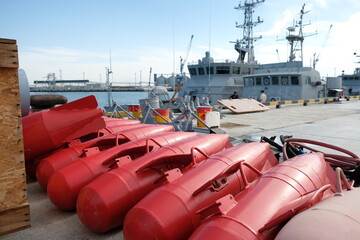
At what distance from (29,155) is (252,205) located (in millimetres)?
3508

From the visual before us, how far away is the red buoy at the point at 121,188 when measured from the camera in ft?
9.13

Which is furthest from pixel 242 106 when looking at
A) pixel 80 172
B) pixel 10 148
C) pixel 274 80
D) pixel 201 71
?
Result: pixel 201 71

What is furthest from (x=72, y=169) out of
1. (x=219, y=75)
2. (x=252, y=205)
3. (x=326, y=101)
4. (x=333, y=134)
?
(x=219, y=75)

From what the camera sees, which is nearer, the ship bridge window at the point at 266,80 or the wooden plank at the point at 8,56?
the wooden plank at the point at 8,56

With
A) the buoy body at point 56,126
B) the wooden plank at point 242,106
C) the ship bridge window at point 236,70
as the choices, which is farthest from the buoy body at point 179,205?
the ship bridge window at point 236,70

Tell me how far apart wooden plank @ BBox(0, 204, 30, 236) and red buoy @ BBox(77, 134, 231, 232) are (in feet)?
1.69

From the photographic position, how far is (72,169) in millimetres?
3438

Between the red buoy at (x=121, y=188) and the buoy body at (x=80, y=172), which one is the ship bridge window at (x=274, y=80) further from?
the red buoy at (x=121, y=188)

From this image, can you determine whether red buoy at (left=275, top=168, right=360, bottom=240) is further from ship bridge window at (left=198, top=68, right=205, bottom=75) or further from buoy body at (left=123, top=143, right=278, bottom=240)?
ship bridge window at (left=198, top=68, right=205, bottom=75)

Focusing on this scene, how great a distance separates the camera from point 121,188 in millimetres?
2877

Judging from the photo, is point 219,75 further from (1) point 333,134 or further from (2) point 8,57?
(2) point 8,57

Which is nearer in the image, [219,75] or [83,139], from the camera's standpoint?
[83,139]

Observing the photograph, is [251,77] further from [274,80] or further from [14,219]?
[14,219]

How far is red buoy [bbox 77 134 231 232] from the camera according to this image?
2783mm
